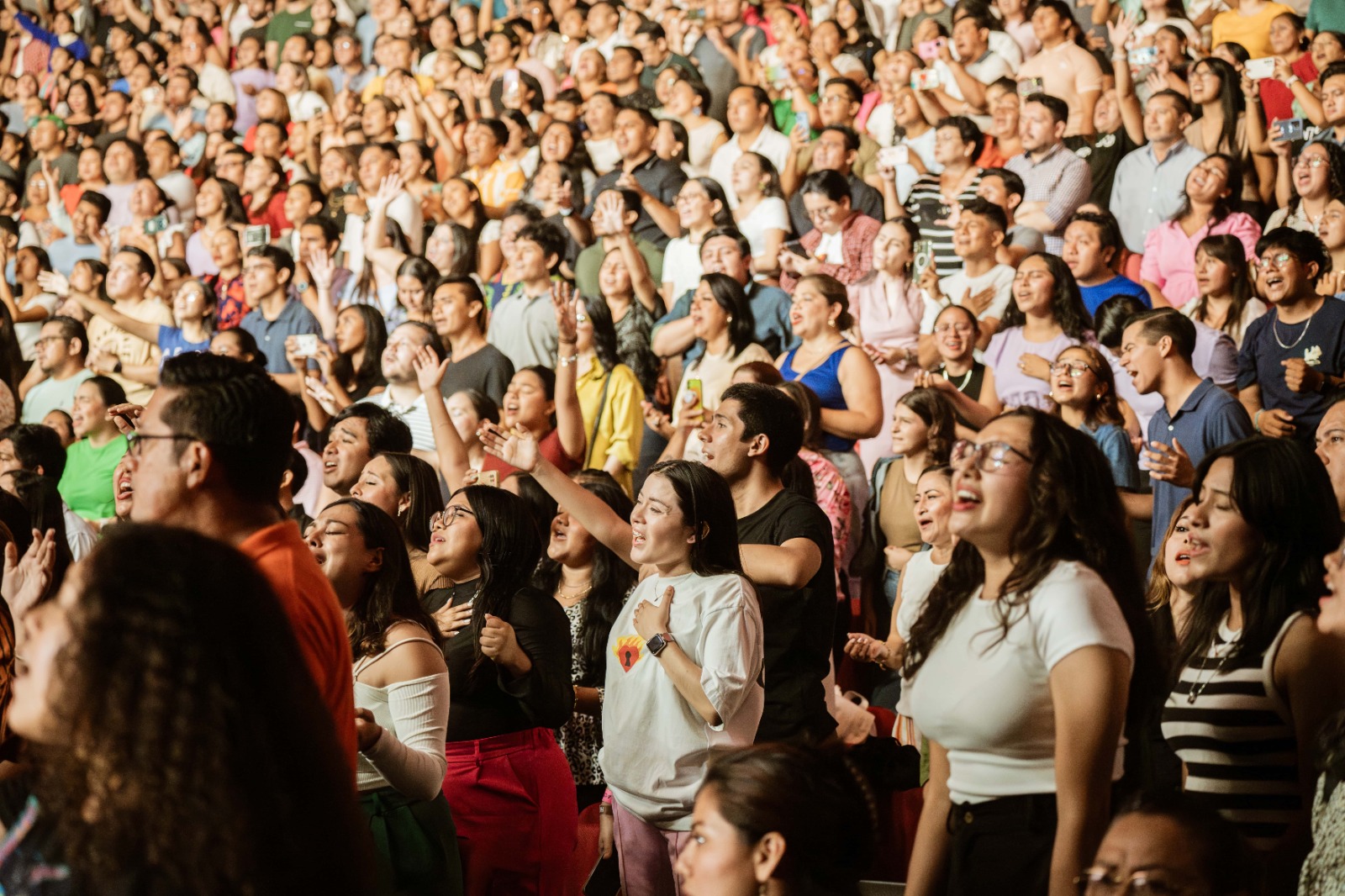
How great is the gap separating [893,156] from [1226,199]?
1596 mm

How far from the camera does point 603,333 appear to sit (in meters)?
6.08

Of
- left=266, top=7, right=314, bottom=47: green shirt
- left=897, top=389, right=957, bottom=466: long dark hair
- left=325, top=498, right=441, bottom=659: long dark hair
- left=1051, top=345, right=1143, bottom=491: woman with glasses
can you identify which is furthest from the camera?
left=266, top=7, right=314, bottom=47: green shirt

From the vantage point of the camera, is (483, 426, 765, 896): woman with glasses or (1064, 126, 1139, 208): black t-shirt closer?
(483, 426, 765, 896): woman with glasses

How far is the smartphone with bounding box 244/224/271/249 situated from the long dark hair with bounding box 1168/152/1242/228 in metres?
4.62

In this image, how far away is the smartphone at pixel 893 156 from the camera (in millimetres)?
7156

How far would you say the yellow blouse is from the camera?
561 cm

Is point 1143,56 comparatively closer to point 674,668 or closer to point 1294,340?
point 1294,340

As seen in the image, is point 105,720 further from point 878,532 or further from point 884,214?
point 884,214

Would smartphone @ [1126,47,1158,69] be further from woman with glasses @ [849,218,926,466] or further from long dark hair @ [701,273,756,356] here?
long dark hair @ [701,273,756,356]

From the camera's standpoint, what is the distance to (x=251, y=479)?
6.70 feet

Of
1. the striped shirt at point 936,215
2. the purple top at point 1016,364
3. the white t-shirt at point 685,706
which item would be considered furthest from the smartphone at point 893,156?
the white t-shirt at point 685,706

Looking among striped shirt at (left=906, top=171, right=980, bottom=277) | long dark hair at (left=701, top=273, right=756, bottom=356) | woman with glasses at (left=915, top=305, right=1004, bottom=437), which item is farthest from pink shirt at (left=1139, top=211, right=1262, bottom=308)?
long dark hair at (left=701, top=273, right=756, bottom=356)

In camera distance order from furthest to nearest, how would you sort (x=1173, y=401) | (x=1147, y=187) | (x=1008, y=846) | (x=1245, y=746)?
(x=1147, y=187) < (x=1173, y=401) < (x=1245, y=746) < (x=1008, y=846)

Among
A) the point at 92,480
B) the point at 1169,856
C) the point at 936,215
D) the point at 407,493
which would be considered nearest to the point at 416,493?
the point at 407,493
